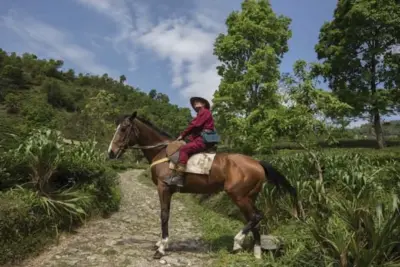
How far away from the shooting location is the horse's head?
602 cm

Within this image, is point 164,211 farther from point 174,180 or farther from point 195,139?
point 195,139

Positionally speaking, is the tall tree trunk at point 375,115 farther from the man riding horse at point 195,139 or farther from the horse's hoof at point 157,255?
the horse's hoof at point 157,255

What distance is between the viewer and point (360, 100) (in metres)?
21.8

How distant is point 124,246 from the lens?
6.25 meters

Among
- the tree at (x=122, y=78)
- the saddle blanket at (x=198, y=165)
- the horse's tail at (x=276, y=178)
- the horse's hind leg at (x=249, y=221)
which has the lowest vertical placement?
the horse's hind leg at (x=249, y=221)

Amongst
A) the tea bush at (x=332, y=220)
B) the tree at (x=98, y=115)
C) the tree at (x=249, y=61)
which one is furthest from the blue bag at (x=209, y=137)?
the tree at (x=98, y=115)

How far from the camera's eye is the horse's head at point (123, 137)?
19.8ft

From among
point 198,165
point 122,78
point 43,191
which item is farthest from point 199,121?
point 122,78

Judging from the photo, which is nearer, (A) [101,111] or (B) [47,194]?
(B) [47,194]

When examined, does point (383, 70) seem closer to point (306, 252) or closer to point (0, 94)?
point (306, 252)

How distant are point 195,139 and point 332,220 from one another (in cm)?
264

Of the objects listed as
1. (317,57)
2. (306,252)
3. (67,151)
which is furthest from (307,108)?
(317,57)

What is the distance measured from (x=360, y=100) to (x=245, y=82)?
8872 millimetres

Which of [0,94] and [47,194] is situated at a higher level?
[0,94]
